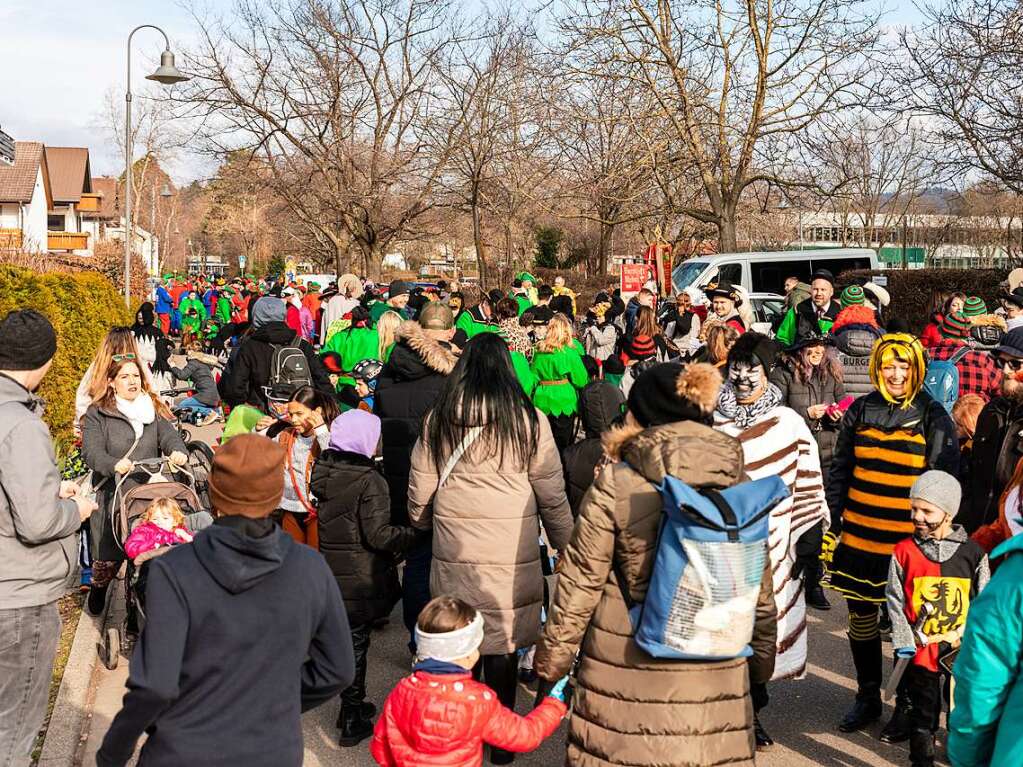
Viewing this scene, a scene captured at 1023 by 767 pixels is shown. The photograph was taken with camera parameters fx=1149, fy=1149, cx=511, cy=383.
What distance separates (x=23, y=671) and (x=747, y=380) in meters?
3.34

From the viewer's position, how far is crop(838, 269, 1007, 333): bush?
2184cm

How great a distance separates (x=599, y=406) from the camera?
6879mm

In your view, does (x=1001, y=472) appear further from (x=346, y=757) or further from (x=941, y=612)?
(x=346, y=757)

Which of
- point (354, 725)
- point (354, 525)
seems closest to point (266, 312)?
point (354, 525)

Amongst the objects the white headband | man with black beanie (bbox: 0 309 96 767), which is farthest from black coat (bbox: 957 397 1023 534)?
man with black beanie (bbox: 0 309 96 767)

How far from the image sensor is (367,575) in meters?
5.52

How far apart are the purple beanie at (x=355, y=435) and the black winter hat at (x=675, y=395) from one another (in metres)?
1.86

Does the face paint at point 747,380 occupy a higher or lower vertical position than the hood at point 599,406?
higher

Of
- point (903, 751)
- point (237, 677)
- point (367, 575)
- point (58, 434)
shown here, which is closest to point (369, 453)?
point (367, 575)

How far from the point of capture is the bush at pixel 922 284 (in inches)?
860

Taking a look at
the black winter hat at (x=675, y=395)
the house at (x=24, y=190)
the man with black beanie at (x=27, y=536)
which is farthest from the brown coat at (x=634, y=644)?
the house at (x=24, y=190)

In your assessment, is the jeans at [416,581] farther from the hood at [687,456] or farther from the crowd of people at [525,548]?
the hood at [687,456]

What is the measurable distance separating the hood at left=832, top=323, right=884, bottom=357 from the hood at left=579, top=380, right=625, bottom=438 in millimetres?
2369

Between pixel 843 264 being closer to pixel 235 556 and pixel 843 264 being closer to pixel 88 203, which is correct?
pixel 235 556
